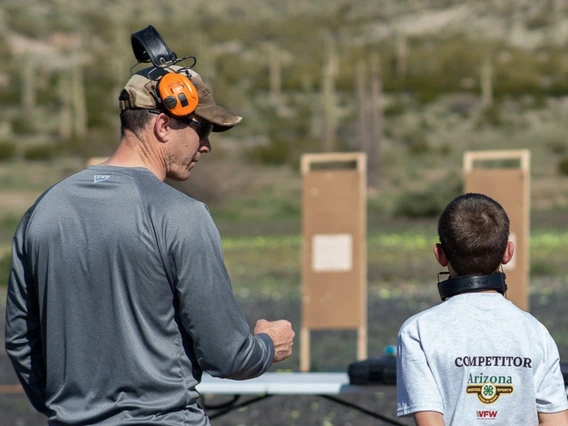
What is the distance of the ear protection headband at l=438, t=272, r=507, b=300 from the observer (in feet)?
8.10

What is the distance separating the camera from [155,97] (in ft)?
7.88

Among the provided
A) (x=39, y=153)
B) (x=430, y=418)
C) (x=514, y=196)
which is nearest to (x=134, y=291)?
(x=430, y=418)

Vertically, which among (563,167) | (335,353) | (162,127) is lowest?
(335,353)

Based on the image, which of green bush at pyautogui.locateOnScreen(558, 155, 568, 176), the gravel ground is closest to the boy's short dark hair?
the gravel ground

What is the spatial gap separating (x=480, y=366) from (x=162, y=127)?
0.90m

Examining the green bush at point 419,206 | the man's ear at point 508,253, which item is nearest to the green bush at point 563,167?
the green bush at point 419,206

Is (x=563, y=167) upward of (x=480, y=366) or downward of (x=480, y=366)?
upward

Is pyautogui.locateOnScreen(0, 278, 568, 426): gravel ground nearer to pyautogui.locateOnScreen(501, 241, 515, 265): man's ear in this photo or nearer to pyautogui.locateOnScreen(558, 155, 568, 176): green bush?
pyautogui.locateOnScreen(501, 241, 515, 265): man's ear

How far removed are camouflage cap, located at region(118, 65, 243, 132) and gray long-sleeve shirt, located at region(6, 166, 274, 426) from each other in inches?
6.7

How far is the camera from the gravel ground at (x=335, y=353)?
7215 millimetres

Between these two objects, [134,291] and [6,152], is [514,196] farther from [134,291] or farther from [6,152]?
[6,152]

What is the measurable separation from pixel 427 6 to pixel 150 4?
1941 centimetres

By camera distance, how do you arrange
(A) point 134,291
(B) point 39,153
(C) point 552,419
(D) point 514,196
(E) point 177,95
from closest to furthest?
1. (A) point 134,291
2. (E) point 177,95
3. (C) point 552,419
4. (D) point 514,196
5. (B) point 39,153

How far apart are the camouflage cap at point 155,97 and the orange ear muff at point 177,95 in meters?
0.02
